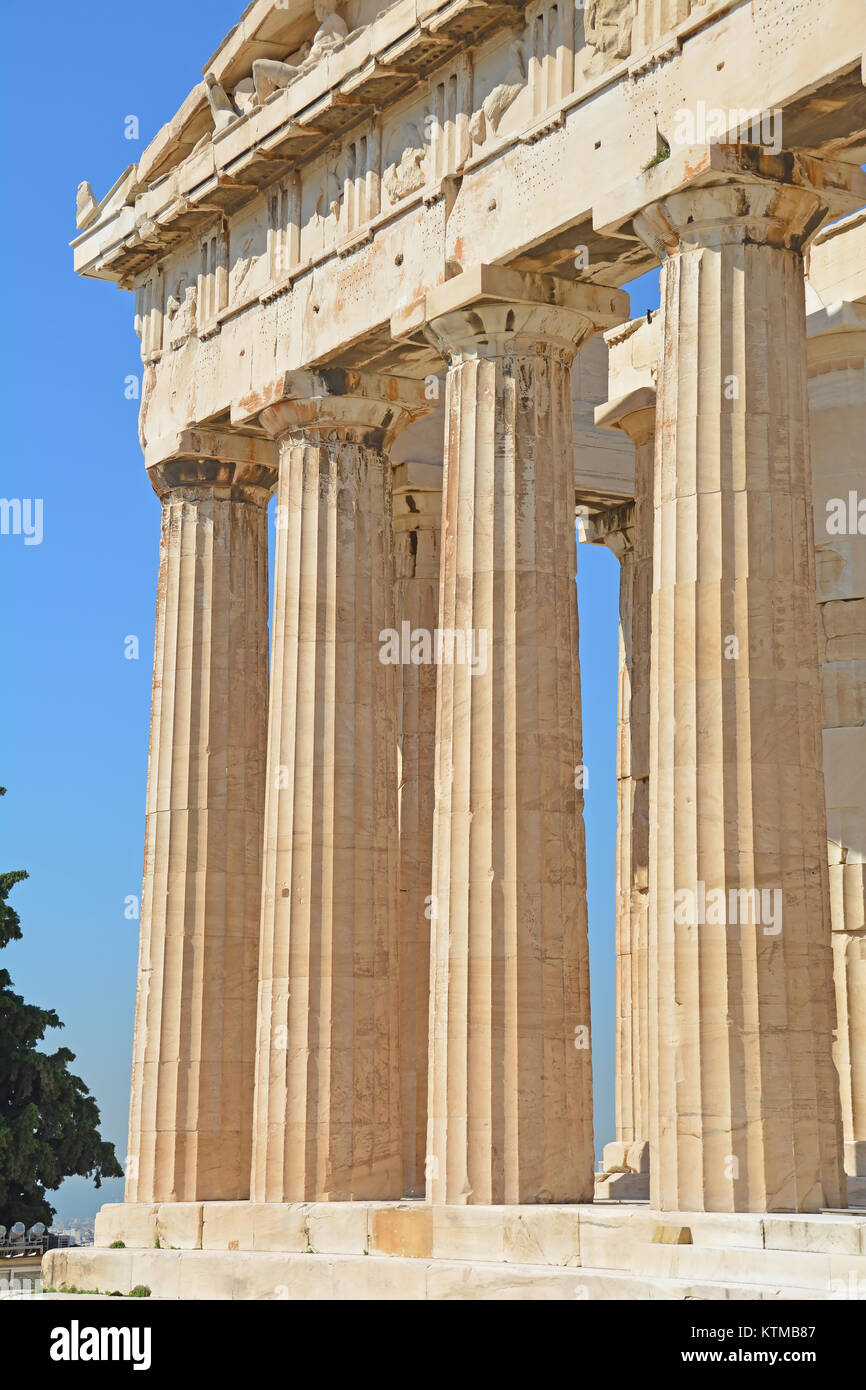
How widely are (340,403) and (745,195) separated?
12.1m

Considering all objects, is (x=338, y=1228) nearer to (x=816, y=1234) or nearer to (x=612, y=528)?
(x=816, y=1234)

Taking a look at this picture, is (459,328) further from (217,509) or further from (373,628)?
(217,509)

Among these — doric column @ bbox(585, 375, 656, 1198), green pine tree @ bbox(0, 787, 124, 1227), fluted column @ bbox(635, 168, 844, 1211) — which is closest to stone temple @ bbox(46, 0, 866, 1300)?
fluted column @ bbox(635, 168, 844, 1211)

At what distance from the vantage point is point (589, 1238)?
29281 millimetres

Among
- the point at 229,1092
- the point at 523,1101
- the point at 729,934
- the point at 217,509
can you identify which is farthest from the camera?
the point at 217,509

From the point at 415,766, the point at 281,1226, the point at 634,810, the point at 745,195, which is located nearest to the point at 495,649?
the point at 745,195

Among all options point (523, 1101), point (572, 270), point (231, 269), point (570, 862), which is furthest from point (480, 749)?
point (231, 269)

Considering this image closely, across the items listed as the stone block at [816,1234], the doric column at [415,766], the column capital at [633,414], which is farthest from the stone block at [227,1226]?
the column capital at [633,414]

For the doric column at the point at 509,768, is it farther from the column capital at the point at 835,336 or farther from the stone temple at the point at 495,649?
the column capital at the point at 835,336

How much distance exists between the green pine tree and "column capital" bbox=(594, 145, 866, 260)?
150ft

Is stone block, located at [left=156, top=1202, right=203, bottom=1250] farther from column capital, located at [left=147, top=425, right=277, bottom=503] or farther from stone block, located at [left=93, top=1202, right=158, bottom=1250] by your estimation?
column capital, located at [left=147, top=425, right=277, bottom=503]

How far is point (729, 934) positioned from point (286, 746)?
13.2m

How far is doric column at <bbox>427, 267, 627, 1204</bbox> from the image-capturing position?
33031 mm
